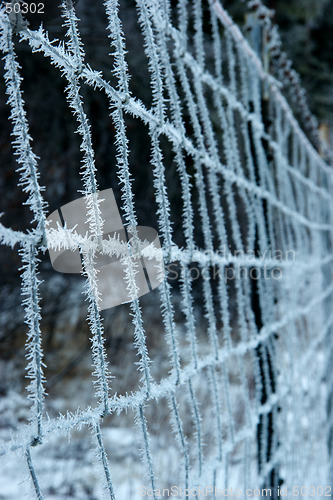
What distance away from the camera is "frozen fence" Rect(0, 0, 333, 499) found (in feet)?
2.01

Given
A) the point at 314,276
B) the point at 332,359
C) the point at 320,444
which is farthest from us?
the point at 332,359

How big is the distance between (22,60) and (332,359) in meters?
2.76

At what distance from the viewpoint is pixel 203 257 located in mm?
991

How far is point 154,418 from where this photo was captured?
2.60m

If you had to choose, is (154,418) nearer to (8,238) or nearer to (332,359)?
(332,359)

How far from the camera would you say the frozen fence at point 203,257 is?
61 cm

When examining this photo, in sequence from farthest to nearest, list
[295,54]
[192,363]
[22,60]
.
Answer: [295,54] < [22,60] < [192,363]

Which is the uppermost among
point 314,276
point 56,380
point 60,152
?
point 60,152

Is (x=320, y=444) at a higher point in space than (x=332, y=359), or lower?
lower

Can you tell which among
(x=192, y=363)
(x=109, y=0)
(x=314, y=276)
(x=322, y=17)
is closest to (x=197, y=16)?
(x=109, y=0)

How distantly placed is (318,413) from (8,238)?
2.25m

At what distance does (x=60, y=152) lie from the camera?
3178mm

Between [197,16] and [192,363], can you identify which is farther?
[197,16]

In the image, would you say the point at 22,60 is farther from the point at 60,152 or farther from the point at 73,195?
the point at 73,195
